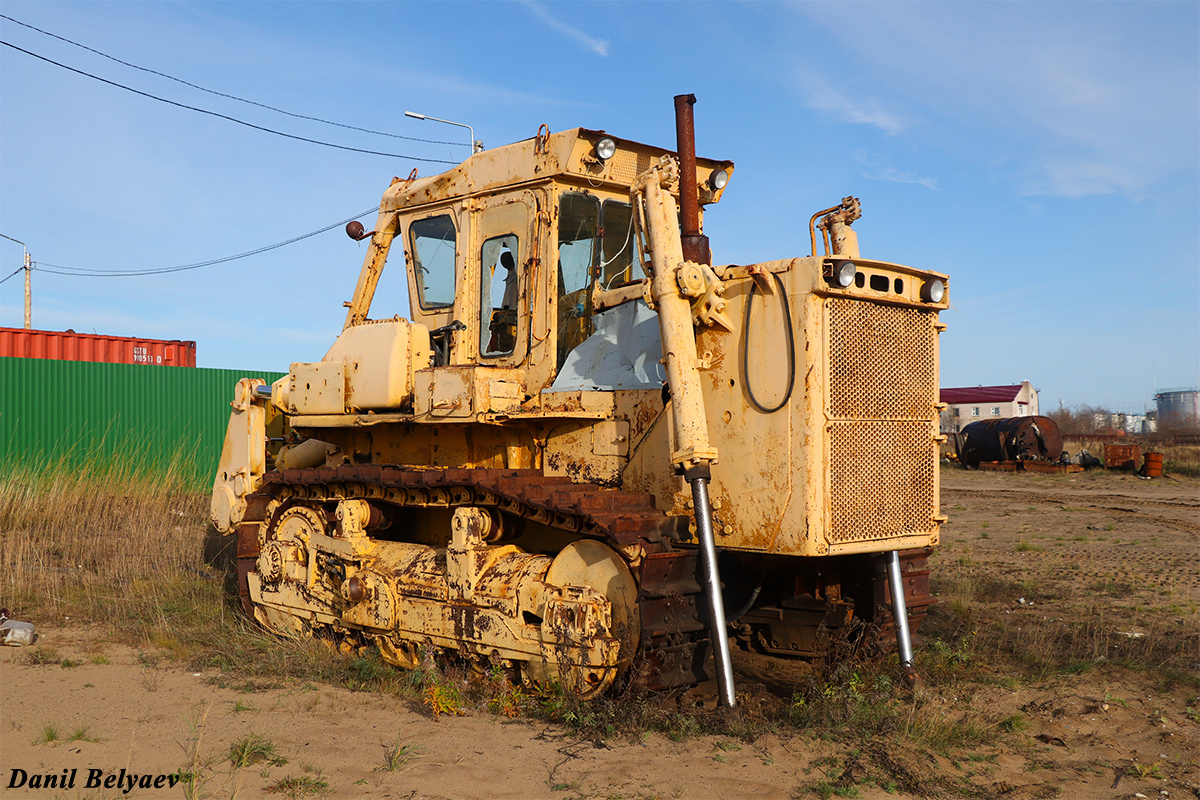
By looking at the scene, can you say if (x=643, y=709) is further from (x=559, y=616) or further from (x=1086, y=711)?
(x=1086, y=711)

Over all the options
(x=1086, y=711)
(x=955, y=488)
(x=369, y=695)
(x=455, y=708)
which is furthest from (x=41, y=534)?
(x=955, y=488)

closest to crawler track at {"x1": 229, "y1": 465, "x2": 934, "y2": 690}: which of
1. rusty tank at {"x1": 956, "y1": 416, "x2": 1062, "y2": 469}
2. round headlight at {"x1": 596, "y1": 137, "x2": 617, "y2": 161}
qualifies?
round headlight at {"x1": 596, "y1": 137, "x2": 617, "y2": 161}

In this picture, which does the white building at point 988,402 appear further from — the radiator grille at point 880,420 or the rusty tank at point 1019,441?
the radiator grille at point 880,420

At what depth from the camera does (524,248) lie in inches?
252

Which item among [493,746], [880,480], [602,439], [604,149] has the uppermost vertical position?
[604,149]

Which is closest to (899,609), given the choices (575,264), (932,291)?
(932,291)

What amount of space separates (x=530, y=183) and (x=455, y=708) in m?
3.46

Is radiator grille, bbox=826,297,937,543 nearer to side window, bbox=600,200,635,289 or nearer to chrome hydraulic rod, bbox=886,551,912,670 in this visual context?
chrome hydraulic rod, bbox=886,551,912,670

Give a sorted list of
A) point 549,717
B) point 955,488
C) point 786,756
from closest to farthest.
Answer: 1. point 786,756
2. point 549,717
3. point 955,488

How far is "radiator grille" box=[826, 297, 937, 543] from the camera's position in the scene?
16.5ft

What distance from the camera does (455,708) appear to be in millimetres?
5383

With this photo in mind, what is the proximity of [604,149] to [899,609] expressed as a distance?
3.49 m

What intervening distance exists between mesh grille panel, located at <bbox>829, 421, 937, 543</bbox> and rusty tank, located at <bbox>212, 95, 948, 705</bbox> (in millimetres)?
18

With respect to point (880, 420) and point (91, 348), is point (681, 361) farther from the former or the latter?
point (91, 348)
